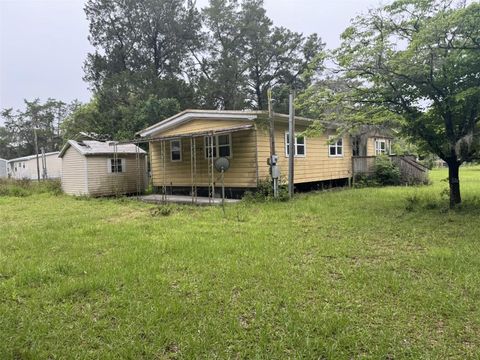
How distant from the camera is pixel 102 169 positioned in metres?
15.0

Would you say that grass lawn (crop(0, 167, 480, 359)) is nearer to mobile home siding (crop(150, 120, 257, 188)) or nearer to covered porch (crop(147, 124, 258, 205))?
covered porch (crop(147, 124, 258, 205))

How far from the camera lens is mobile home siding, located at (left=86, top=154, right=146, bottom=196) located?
14.6 meters

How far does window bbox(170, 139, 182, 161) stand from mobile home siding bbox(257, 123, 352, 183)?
4048 millimetres

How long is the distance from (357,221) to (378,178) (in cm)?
997

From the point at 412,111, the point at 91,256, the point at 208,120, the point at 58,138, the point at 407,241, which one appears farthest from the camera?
the point at 58,138

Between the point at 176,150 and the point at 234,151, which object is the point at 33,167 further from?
the point at 234,151

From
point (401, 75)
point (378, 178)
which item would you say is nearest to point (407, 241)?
point (401, 75)

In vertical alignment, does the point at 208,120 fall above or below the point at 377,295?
above

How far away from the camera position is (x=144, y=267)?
15.0ft

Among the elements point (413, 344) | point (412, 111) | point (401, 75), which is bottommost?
point (413, 344)

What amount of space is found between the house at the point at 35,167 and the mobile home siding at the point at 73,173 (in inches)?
434

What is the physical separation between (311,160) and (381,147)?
844 centimetres

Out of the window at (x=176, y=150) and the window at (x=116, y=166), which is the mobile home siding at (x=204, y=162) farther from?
the window at (x=116, y=166)

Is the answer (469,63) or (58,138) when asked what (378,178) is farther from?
(58,138)
